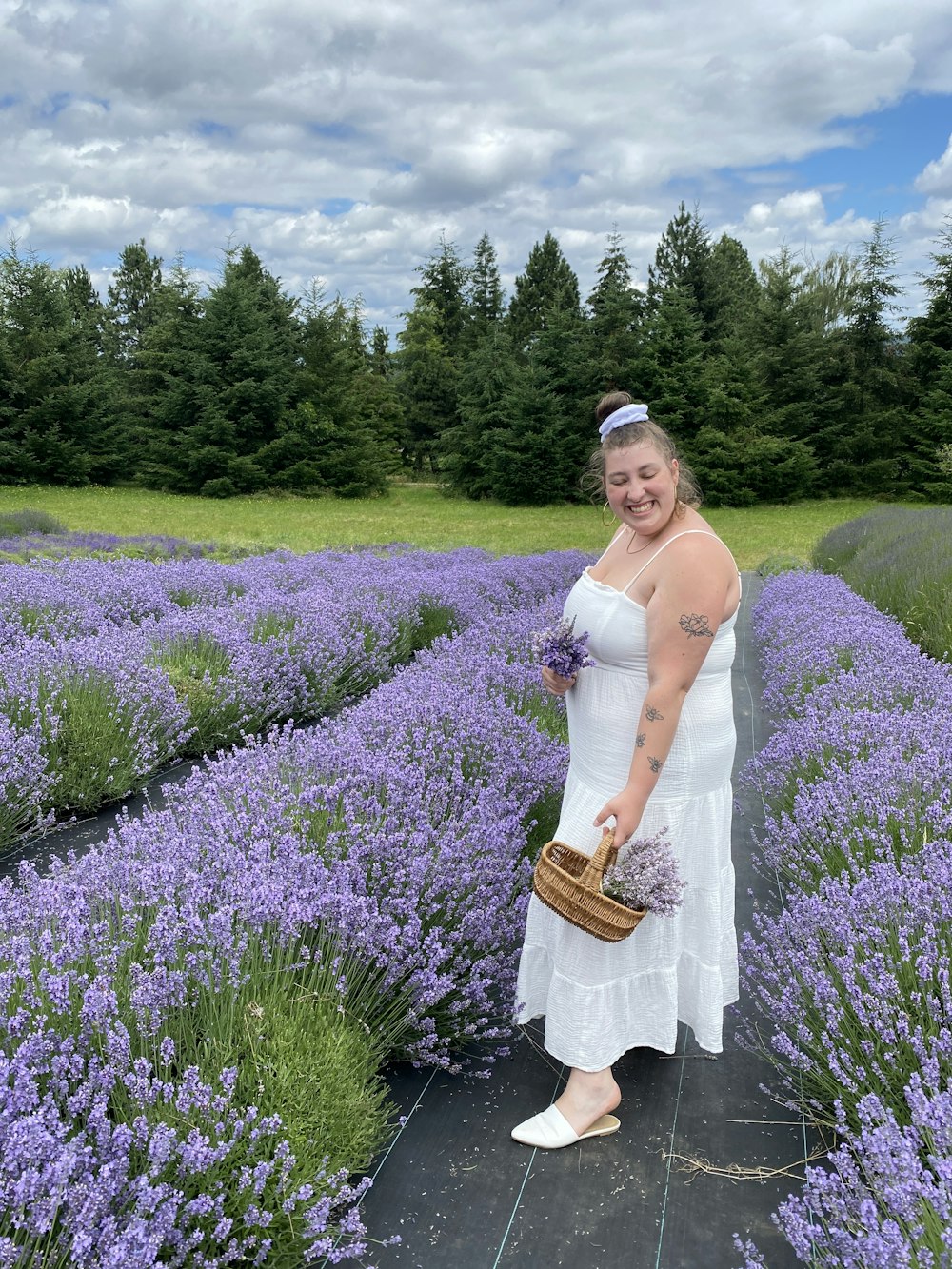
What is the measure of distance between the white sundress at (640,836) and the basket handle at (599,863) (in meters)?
0.23

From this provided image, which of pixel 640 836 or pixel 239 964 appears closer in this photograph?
pixel 239 964

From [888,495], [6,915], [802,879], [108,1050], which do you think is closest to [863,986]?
[802,879]

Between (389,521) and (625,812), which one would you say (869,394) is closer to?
(389,521)

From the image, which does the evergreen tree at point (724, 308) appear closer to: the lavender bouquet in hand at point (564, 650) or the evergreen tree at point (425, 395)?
the evergreen tree at point (425, 395)

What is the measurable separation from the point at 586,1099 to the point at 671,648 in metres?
1.06

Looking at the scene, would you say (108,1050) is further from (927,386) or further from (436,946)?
(927,386)

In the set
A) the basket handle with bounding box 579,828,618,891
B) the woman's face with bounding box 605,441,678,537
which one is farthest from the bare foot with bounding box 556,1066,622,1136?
the woman's face with bounding box 605,441,678,537

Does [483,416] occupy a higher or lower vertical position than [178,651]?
higher

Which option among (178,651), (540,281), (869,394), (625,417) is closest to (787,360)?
(869,394)

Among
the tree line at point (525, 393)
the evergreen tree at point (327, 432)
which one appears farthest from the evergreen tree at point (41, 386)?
the evergreen tree at point (327, 432)

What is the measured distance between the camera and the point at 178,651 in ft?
15.7

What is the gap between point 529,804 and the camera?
9.91 feet

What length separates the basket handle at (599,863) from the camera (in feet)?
6.04

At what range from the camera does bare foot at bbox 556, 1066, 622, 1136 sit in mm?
2086
